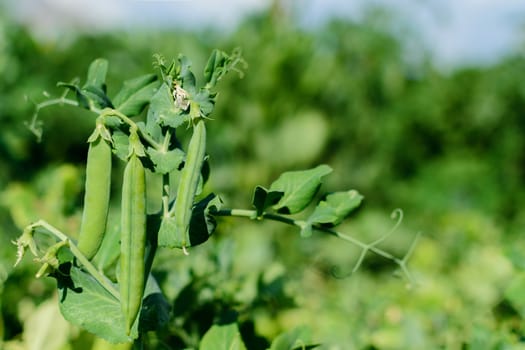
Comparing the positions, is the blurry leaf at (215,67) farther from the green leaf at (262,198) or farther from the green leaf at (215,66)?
the green leaf at (262,198)

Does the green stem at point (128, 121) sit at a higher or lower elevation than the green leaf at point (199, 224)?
higher

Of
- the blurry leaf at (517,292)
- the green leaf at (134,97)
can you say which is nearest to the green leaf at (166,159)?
the green leaf at (134,97)

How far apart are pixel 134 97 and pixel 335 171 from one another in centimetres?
350

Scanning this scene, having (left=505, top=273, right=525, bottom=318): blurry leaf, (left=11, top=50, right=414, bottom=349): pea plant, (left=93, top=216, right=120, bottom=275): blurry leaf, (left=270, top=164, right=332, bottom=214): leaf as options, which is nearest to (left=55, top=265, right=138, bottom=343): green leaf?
(left=11, top=50, right=414, bottom=349): pea plant

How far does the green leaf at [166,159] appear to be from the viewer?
0.75 m

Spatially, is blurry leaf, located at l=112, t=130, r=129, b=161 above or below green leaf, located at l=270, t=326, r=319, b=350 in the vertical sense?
above

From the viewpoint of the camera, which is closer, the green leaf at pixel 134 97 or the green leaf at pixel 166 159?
the green leaf at pixel 166 159

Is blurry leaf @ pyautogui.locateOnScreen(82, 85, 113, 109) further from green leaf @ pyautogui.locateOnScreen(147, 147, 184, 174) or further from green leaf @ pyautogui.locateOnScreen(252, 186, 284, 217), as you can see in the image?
green leaf @ pyautogui.locateOnScreen(252, 186, 284, 217)

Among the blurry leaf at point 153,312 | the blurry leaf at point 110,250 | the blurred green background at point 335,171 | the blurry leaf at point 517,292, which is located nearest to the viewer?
the blurry leaf at point 153,312

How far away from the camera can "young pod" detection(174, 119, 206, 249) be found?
71 centimetres

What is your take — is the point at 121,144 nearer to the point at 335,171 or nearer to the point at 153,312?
the point at 153,312

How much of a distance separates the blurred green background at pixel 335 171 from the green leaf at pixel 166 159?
0.96 ft

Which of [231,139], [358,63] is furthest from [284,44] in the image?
[358,63]

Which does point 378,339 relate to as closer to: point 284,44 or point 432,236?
point 432,236
